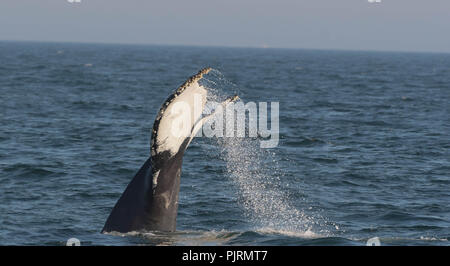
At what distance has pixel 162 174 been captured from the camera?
7.76m

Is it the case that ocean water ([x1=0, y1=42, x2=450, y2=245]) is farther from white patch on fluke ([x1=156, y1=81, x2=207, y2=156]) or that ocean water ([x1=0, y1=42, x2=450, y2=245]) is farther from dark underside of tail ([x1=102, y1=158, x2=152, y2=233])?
white patch on fluke ([x1=156, y1=81, x2=207, y2=156])

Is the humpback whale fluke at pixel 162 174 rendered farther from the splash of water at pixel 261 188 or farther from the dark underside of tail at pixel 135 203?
the splash of water at pixel 261 188

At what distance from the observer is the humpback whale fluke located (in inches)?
288

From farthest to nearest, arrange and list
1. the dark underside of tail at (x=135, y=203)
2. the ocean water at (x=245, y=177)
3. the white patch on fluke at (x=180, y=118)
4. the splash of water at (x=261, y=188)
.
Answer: the splash of water at (x=261, y=188)
the ocean water at (x=245, y=177)
the dark underside of tail at (x=135, y=203)
the white patch on fluke at (x=180, y=118)

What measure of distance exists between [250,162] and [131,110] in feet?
49.0

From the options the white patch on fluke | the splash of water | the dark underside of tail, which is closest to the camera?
the white patch on fluke

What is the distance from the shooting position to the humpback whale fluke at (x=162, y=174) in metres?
7.32

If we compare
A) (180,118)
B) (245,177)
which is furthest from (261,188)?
(180,118)

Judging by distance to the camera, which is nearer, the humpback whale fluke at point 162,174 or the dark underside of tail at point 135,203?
the humpback whale fluke at point 162,174

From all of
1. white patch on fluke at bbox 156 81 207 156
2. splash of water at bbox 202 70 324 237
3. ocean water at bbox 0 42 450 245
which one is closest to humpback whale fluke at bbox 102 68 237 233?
white patch on fluke at bbox 156 81 207 156

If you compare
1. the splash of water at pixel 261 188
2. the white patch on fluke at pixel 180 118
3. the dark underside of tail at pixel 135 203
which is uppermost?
the white patch on fluke at pixel 180 118

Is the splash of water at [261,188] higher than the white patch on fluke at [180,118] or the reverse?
the reverse

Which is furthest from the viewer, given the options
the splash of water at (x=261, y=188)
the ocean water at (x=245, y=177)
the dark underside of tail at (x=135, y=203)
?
the splash of water at (x=261, y=188)

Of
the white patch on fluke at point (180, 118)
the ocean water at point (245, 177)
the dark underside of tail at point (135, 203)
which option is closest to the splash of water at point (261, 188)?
the ocean water at point (245, 177)
